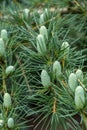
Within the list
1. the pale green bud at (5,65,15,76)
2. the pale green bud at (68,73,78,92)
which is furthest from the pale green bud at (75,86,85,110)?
the pale green bud at (5,65,15,76)

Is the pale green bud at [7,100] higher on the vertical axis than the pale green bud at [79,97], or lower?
higher

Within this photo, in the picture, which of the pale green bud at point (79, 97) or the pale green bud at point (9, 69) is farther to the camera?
the pale green bud at point (9, 69)

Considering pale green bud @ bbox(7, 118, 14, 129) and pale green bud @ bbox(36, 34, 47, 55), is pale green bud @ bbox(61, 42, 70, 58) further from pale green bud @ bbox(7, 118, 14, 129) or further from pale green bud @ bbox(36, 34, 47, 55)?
pale green bud @ bbox(7, 118, 14, 129)

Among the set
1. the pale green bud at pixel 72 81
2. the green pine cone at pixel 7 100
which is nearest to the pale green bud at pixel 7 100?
the green pine cone at pixel 7 100

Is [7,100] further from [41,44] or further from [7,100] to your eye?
[41,44]

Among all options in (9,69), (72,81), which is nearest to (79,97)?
(72,81)

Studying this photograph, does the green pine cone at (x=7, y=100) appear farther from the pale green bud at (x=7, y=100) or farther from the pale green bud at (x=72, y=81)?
the pale green bud at (x=72, y=81)

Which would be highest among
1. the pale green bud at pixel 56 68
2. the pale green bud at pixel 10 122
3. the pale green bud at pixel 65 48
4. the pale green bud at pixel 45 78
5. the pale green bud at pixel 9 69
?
the pale green bud at pixel 65 48

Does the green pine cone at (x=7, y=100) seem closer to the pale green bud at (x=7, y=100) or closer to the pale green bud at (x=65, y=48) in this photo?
the pale green bud at (x=7, y=100)

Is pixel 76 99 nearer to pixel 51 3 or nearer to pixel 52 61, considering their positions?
pixel 52 61

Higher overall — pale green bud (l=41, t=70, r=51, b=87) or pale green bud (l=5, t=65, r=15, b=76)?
pale green bud (l=5, t=65, r=15, b=76)

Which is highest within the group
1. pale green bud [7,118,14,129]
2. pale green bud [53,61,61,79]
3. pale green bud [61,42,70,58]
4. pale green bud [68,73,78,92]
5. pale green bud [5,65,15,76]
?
pale green bud [61,42,70,58]

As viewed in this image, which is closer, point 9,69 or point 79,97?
point 79,97

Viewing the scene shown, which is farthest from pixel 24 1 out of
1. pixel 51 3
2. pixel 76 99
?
pixel 76 99
